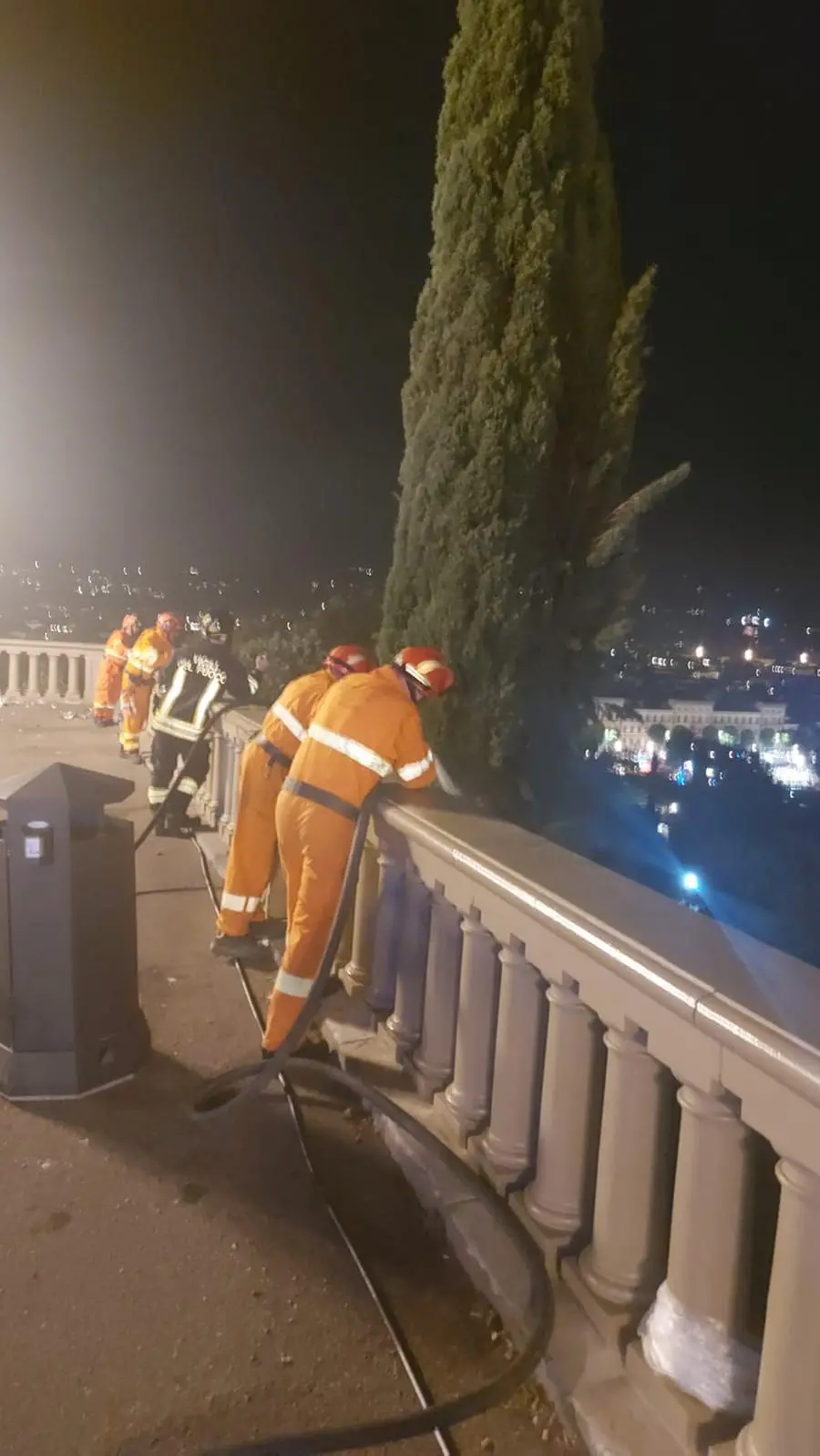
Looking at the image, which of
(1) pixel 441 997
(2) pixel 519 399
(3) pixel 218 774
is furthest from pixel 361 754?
(2) pixel 519 399

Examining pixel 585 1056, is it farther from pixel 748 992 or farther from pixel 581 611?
pixel 581 611

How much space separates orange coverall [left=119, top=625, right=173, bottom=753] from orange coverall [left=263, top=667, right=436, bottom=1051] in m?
6.12

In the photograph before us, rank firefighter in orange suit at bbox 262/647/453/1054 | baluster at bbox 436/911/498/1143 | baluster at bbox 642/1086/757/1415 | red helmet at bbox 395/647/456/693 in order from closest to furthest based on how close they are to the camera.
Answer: baluster at bbox 642/1086/757/1415
baluster at bbox 436/911/498/1143
firefighter in orange suit at bbox 262/647/453/1054
red helmet at bbox 395/647/456/693

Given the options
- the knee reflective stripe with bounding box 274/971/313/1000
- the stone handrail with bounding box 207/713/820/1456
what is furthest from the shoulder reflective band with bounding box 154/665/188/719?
the stone handrail with bounding box 207/713/820/1456

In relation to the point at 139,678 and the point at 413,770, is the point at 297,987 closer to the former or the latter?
the point at 413,770

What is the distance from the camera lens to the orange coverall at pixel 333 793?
12.2ft

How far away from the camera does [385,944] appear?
13.1 feet

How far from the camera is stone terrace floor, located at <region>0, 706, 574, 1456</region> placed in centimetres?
216

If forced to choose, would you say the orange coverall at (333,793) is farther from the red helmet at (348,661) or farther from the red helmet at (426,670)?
the red helmet at (348,661)

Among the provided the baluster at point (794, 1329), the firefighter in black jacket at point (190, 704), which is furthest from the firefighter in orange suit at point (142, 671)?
the baluster at point (794, 1329)

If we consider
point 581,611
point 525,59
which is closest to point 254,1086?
point 581,611

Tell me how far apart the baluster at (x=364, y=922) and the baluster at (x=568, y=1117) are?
1.65m

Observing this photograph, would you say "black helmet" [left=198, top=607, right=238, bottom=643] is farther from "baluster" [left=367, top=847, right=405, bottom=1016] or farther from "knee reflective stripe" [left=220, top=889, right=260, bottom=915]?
"baluster" [left=367, top=847, right=405, bottom=1016]

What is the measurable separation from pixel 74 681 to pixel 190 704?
8.05m
